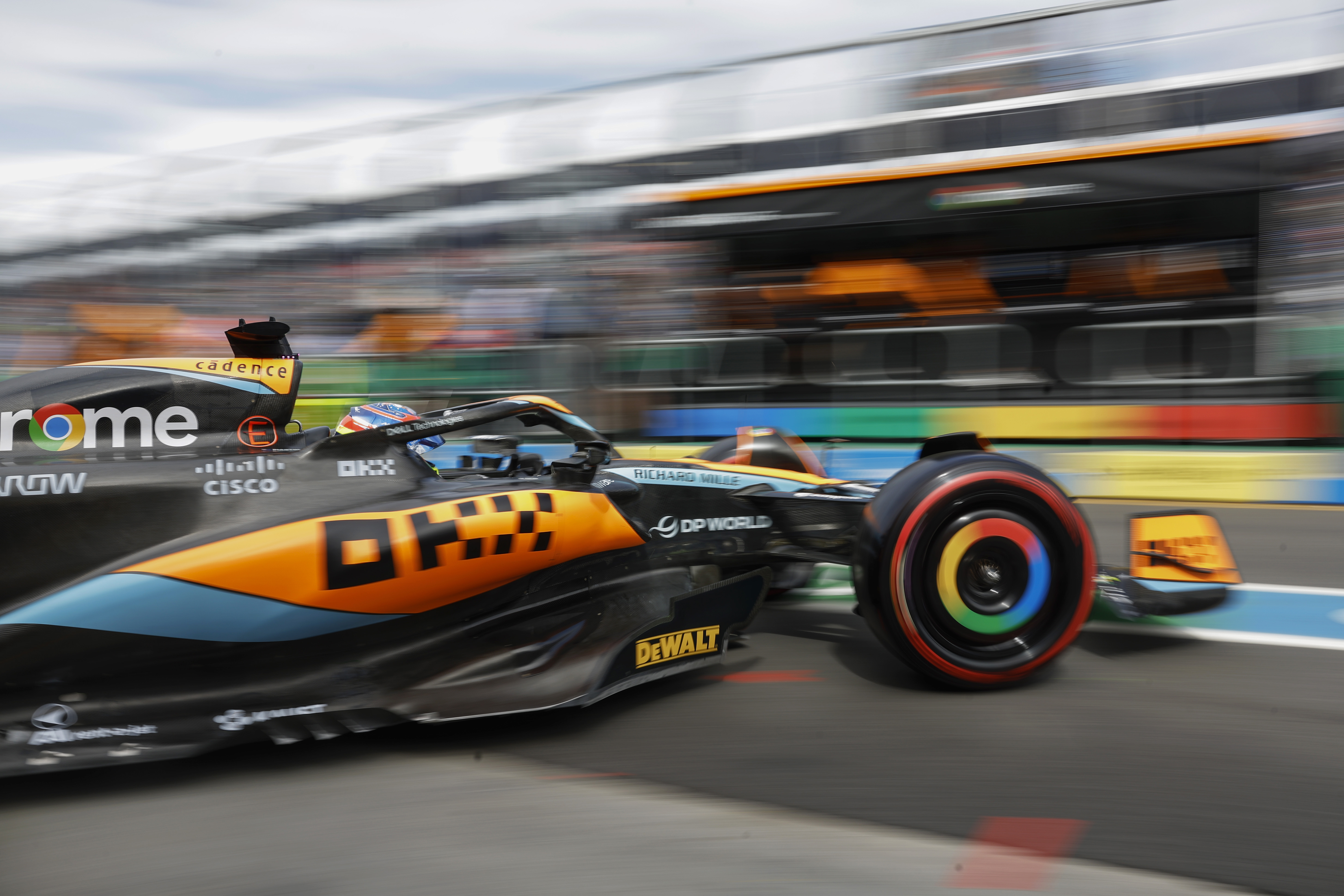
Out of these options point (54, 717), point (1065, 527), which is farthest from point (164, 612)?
point (1065, 527)

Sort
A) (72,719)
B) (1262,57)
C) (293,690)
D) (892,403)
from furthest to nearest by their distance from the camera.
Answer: (892,403) < (1262,57) < (293,690) < (72,719)

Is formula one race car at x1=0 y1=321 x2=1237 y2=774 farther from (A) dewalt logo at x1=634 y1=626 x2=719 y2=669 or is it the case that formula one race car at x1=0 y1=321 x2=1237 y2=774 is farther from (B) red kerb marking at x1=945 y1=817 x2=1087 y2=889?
(B) red kerb marking at x1=945 y1=817 x2=1087 y2=889

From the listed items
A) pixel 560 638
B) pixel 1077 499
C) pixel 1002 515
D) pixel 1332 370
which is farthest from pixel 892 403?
pixel 560 638

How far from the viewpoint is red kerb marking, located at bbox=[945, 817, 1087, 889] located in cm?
224

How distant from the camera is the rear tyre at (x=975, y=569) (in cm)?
335

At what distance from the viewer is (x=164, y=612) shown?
2.74 m

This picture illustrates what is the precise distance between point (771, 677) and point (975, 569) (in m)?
0.80

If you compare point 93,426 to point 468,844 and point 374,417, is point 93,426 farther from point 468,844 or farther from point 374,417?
point 468,844

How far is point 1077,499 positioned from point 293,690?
7002 mm

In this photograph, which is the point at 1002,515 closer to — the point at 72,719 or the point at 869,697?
the point at 869,697

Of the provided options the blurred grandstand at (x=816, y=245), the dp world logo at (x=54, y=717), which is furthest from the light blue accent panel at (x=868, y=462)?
the dp world logo at (x=54, y=717)

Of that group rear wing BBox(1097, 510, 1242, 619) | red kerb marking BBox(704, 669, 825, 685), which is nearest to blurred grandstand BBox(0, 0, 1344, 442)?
rear wing BBox(1097, 510, 1242, 619)

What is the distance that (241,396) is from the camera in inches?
127

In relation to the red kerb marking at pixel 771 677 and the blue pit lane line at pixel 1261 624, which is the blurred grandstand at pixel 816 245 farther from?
the red kerb marking at pixel 771 677
